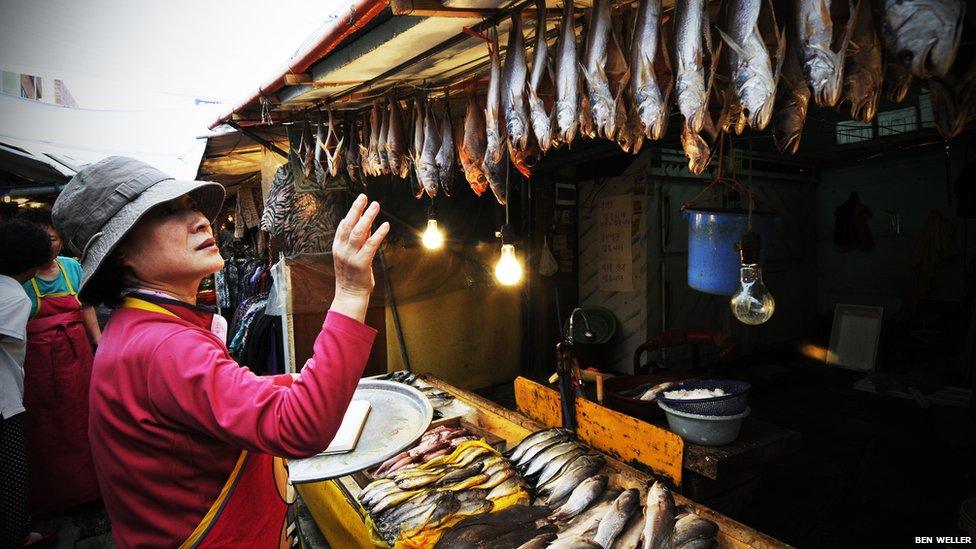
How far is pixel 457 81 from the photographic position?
3.95m

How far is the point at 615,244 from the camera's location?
878cm

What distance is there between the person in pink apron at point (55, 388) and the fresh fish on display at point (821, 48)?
587 cm

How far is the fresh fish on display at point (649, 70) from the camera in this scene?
1938 millimetres

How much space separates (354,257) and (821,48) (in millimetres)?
1711

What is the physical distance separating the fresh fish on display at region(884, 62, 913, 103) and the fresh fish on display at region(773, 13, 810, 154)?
24cm

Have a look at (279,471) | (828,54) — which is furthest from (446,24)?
(279,471)

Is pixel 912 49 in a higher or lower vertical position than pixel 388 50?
lower

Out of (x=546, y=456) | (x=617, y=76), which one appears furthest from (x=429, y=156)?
(x=546, y=456)

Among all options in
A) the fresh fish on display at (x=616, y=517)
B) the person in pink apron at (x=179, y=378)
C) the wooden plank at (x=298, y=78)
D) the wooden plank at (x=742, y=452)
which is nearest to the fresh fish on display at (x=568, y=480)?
the fresh fish on display at (x=616, y=517)

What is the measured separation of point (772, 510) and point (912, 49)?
195 inches

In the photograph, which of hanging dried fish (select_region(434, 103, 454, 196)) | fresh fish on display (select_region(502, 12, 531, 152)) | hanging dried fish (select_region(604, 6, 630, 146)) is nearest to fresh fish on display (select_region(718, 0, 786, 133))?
hanging dried fish (select_region(604, 6, 630, 146))

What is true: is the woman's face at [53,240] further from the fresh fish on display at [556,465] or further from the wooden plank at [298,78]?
the fresh fish on display at [556,465]

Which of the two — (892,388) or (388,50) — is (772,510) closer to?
(892,388)

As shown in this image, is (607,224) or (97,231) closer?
(97,231)
